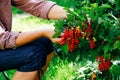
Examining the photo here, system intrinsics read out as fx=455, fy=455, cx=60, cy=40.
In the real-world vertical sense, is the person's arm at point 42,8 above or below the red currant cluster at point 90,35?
below

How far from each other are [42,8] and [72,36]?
1.02 metres

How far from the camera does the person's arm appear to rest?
3686mm

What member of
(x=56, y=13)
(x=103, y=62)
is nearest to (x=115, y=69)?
(x=103, y=62)

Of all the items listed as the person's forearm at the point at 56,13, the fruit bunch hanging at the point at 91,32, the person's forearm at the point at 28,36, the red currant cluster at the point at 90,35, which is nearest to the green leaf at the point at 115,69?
the fruit bunch hanging at the point at 91,32

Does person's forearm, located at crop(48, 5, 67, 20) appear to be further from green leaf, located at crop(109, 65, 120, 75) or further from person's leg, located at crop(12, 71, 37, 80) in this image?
green leaf, located at crop(109, 65, 120, 75)

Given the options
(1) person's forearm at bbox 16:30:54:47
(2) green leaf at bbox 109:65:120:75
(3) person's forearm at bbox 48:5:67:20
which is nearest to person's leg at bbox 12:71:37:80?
(1) person's forearm at bbox 16:30:54:47

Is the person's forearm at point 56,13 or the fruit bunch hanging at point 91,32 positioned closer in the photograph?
the fruit bunch hanging at point 91,32

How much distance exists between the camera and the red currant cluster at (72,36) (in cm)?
278

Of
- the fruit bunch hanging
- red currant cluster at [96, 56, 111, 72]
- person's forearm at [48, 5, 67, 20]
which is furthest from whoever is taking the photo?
person's forearm at [48, 5, 67, 20]

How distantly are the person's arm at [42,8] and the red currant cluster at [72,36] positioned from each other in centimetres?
82

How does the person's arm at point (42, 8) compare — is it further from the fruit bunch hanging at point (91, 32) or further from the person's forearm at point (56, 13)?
the fruit bunch hanging at point (91, 32)

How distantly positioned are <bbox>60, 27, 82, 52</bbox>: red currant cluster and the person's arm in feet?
2.68

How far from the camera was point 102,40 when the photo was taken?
9.29 ft

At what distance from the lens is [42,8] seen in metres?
3.75
